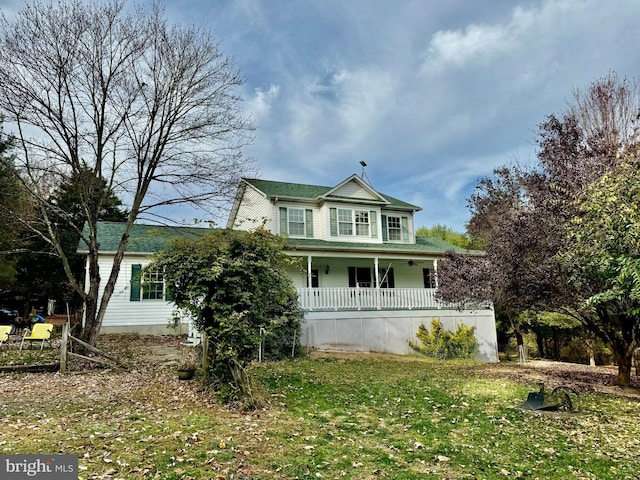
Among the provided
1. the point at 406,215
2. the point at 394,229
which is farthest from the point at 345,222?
the point at 406,215

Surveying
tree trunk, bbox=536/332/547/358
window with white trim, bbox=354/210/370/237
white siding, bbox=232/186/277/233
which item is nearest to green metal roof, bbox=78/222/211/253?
white siding, bbox=232/186/277/233

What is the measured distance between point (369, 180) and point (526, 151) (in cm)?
921

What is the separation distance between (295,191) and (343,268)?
14.8 feet

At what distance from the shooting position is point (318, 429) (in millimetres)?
5645

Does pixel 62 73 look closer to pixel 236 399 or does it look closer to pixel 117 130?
pixel 117 130

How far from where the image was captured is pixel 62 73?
1095 centimetres

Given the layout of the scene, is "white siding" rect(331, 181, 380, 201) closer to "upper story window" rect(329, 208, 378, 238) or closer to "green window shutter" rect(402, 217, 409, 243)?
"upper story window" rect(329, 208, 378, 238)

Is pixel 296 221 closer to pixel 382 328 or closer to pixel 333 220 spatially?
pixel 333 220

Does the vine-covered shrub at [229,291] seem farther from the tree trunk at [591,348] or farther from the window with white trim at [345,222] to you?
the tree trunk at [591,348]

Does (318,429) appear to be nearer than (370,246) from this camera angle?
Yes

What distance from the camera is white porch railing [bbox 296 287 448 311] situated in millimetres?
15094

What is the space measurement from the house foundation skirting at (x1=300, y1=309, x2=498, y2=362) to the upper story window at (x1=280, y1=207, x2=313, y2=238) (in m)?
5.07

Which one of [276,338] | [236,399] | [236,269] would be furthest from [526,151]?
[236,399]

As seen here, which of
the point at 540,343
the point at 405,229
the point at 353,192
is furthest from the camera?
the point at 540,343
